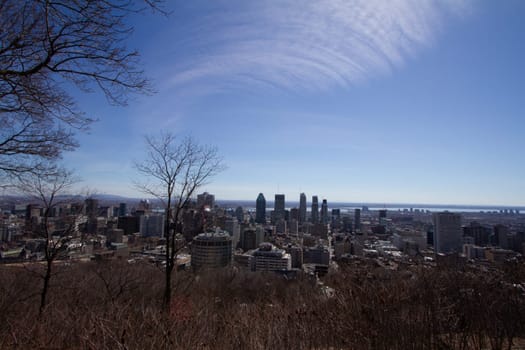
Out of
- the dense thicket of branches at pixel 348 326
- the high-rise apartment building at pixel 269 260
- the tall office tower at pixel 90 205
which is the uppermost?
the tall office tower at pixel 90 205

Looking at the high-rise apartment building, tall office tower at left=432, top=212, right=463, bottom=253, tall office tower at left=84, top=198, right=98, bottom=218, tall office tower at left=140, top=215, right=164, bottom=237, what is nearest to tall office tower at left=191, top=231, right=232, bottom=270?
the high-rise apartment building

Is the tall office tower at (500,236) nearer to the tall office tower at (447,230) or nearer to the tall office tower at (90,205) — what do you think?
the tall office tower at (447,230)

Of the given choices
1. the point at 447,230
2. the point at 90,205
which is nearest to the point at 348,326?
the point at 90,205

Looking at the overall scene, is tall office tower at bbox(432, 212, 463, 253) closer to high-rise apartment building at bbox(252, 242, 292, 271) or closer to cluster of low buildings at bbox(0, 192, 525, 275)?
cluster of low buildings at bbox(0, 192, 525, 275)

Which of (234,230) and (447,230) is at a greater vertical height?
(447,230)

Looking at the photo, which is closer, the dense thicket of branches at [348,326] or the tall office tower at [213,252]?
the dense thicket of branches at [348,326]

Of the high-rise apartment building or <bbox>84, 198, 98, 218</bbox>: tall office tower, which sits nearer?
<bbox>84, 198, 98, 218</bbox>: tall office tower

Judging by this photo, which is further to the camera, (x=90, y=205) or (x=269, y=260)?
(x=269, y=260)

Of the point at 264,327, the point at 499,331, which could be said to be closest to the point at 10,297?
the point at 264,327

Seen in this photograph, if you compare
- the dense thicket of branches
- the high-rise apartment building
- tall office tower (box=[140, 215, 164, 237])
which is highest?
the dense thicket of branches

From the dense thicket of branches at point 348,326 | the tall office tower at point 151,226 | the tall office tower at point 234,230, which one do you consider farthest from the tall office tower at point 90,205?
the tall office tower at point 151,226

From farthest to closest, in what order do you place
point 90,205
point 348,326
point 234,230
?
point 234,230, point 90,205, point 348,326

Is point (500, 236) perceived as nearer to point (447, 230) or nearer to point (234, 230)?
point (447, 230)

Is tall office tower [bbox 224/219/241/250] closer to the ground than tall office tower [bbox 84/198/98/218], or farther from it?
closer to the ground
